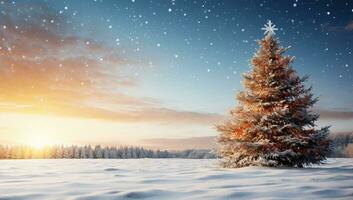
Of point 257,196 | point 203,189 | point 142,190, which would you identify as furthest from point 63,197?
point 257,196

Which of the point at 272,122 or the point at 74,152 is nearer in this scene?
the point at 272,122

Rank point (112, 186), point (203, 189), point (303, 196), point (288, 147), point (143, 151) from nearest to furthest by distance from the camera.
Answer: point (303, 196)
point (203, 189)
point (112, 186)
point (288, 147)
point (143, 151)

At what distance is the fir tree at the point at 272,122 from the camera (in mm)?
17172

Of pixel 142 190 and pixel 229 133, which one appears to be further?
pixel 229 133

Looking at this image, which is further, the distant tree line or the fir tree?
the distant tree line

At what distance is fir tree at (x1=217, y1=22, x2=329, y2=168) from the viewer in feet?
56.3

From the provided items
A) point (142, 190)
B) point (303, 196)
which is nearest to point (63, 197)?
point (142, 190)

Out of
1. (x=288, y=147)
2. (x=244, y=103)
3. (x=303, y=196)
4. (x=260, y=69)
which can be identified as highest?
(x=260, y=69)

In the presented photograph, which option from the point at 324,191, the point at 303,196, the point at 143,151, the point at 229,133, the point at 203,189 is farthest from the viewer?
the point at 143,151

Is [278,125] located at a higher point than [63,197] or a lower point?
higher

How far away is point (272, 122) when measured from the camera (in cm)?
1762

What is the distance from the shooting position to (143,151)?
136 meters

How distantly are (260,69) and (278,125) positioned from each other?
2931 millimetres

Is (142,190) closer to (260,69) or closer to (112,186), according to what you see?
(112,186)
